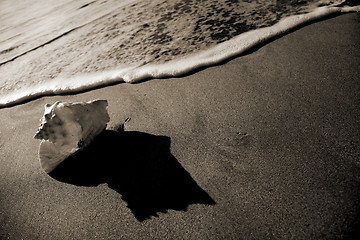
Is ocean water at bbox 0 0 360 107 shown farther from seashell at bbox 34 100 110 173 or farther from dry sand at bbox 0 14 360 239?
seashell at bbox 34 100 110 173

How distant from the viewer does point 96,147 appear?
178 centimetres

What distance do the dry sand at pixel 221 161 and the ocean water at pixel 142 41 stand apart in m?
Result: 0.33

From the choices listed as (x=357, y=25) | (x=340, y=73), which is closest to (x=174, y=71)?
(x=340, y=73)

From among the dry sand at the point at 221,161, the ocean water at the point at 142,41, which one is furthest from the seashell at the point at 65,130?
the ocean water at the point at 142,41

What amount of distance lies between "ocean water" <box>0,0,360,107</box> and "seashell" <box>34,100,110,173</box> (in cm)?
81

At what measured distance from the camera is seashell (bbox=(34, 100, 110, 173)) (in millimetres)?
1608

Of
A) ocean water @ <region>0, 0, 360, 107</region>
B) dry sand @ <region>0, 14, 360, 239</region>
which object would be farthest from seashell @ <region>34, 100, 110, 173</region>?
ocean water @ <region>0, 0, 360, 107</region>

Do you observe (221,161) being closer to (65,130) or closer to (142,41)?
(65,130)

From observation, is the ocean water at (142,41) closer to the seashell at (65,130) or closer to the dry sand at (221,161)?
the dry sand at (221,161)

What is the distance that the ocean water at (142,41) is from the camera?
248 centimetres

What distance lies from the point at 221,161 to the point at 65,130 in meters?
1.14

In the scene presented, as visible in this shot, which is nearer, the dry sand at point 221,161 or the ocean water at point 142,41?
the dry sand at point 221,161

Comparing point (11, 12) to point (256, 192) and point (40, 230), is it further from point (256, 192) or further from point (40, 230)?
point (256, 192)

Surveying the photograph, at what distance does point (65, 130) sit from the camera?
164 cm
